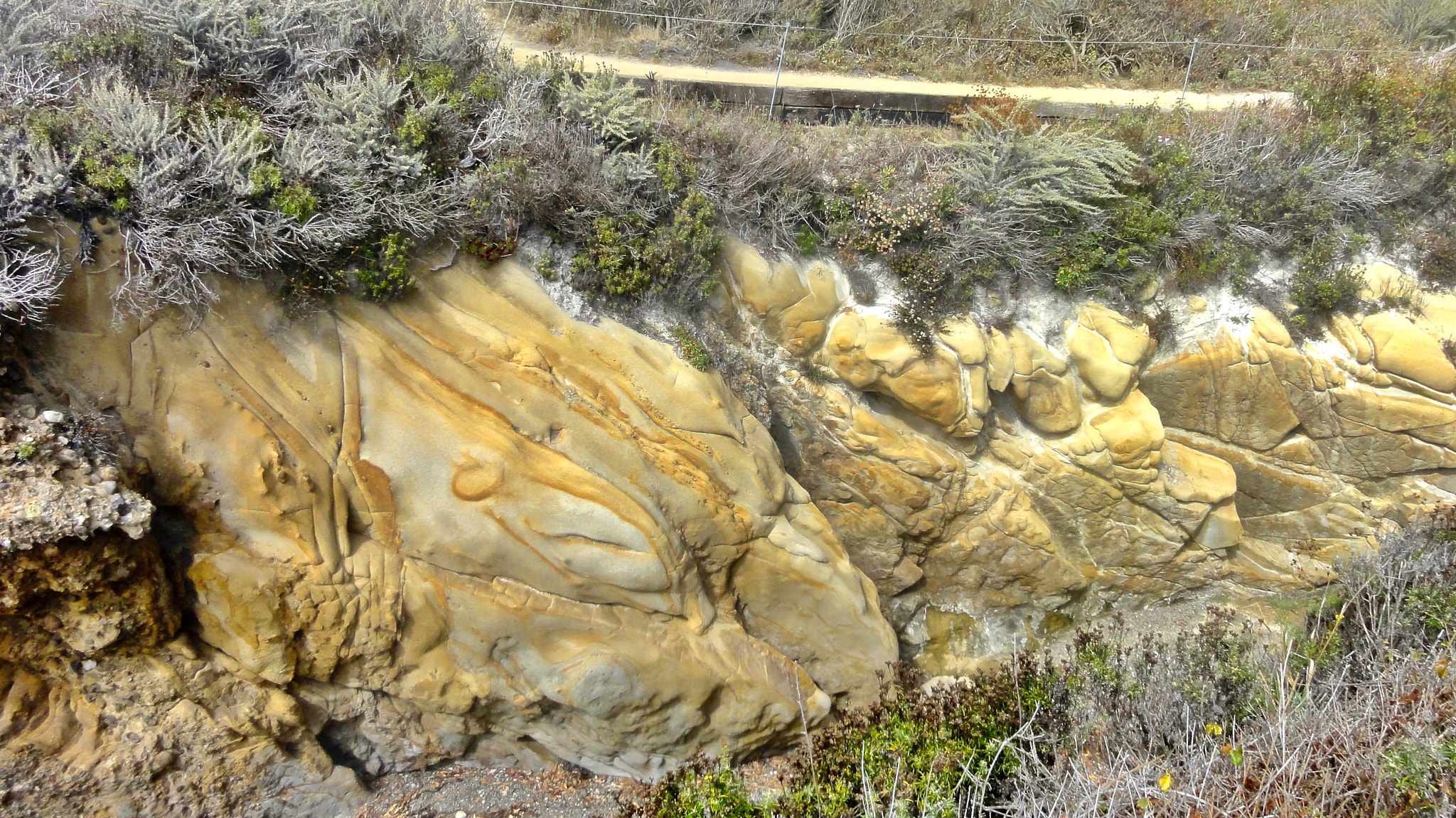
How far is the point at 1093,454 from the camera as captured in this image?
10328 mm

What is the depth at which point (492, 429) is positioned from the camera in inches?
279

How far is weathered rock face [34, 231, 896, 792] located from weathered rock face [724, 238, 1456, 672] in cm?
177

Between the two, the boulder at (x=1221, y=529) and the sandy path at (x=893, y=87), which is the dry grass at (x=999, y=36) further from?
the boulder at (x=1221, y=529)

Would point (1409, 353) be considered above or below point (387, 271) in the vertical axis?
below

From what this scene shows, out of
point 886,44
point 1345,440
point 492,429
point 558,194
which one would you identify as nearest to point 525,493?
point 492,429

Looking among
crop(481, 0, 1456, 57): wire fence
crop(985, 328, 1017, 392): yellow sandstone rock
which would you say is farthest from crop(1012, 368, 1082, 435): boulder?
crop(481, 0, 1456, 57): wire fence

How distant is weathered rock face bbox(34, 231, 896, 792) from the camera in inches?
253

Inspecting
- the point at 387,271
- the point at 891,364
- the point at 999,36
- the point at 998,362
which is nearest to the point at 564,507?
the point at 387,271

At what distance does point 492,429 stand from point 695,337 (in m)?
2.49

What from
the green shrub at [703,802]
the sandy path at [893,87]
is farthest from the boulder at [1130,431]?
the green shrub at [703,802]

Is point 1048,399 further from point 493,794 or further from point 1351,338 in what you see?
point 493,794

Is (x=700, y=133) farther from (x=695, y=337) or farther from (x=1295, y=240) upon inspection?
(x=1295, y=240)

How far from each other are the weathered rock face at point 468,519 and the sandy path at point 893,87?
5.47 metres

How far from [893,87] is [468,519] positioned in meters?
9.38
